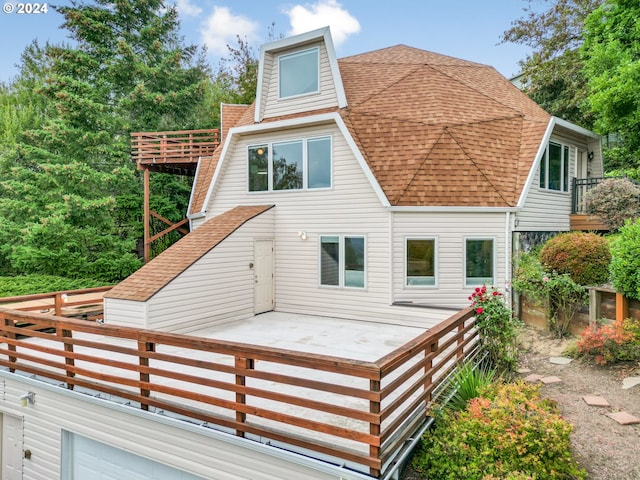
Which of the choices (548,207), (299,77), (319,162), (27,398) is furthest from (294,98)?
(27,398)

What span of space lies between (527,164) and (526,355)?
18.4 ft

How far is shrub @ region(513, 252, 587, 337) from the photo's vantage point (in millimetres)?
7793

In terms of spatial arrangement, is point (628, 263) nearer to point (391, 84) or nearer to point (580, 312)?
point (580, 312)

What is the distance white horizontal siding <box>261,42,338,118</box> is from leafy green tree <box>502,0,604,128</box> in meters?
11.7

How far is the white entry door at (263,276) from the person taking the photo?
35.4 feet

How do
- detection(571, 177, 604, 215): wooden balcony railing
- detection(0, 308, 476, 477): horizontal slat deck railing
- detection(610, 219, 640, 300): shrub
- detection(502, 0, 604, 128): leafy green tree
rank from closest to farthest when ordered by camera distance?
detection(0, 308, 476, 477): horizontal slat deck railing → detection(610, 219, 640, 300): shrub → detection(571, 177, 604, 215): wooden balcony railing → detection(502, 0, 604, 128): leafy green tree

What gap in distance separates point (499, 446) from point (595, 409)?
2.20 m

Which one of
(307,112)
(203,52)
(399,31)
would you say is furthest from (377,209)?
(203,52)

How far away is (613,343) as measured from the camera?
6375mm

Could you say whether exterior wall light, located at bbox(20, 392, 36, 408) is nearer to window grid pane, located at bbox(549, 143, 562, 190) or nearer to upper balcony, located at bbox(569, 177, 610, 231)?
window grid pane, located at bbox(549, 143, 562, 190)

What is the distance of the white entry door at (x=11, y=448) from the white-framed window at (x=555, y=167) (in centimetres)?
1332

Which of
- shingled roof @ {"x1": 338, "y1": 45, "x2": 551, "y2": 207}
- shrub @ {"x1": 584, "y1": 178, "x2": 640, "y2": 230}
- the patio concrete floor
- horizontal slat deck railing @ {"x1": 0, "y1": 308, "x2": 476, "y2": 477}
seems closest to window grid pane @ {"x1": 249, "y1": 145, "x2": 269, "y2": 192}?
shingled roof @ {"x1": 338, "y1": 45, "x2": 551, "y2": 207}

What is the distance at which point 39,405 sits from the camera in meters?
6.04

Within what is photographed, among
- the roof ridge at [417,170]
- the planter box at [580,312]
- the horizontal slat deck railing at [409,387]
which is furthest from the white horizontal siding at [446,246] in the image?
the horizontal slat deck railing at [409,387]
